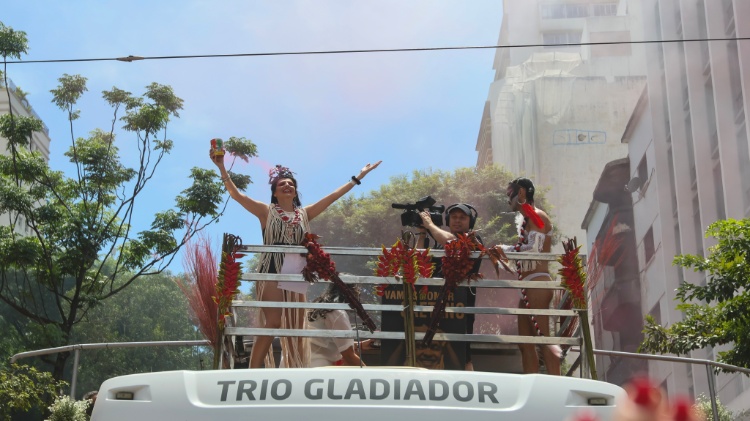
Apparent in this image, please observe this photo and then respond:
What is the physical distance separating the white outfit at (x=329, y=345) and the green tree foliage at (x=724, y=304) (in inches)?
293

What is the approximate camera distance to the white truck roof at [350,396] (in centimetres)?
330

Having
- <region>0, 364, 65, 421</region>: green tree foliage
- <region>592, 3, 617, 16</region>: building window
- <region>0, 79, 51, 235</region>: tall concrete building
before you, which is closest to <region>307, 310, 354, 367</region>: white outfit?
<region>0, 364, 65, 421</region>: green tree foliage

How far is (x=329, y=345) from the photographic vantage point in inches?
247

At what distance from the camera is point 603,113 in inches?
1971

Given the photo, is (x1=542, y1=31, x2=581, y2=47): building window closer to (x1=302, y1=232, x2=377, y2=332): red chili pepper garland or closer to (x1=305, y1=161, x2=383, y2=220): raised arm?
(x1=305, y1=161, x2=383, y2=220): raised arm

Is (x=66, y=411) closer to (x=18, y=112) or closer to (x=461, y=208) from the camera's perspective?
(x=461, y=208)

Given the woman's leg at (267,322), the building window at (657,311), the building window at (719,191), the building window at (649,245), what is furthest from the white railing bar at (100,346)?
the building window at (649,245)

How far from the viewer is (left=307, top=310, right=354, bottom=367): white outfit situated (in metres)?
6.23

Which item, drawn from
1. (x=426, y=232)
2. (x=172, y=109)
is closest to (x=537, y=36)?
(x=172, y=109)

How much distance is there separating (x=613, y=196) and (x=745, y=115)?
1693 cm

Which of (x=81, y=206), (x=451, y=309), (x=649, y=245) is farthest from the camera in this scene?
(x=649, y=245)

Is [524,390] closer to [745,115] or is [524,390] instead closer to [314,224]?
[745,115]

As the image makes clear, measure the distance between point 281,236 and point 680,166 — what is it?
98.7 feet

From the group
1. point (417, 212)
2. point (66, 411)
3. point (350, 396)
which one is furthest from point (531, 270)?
point (350, 396)
